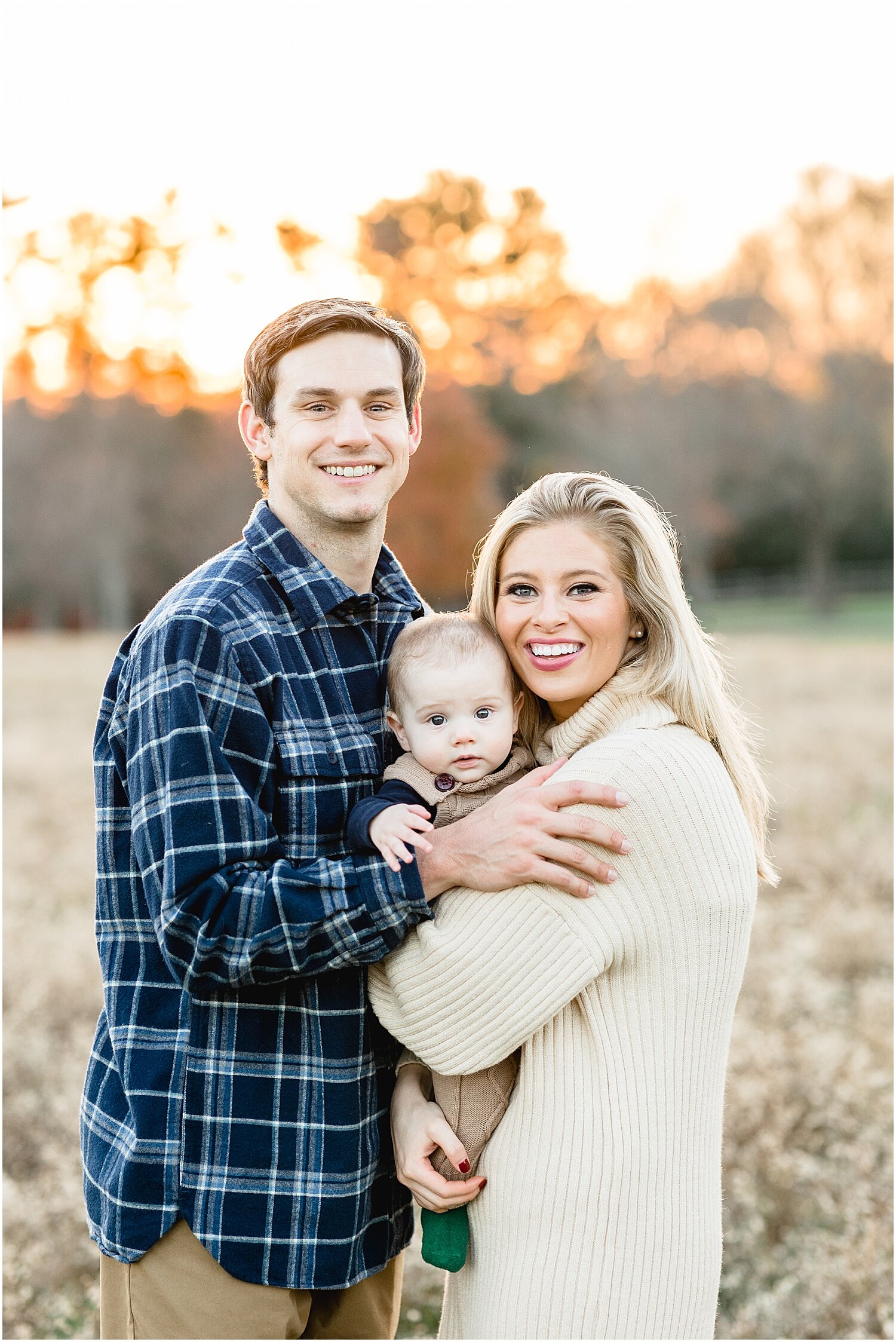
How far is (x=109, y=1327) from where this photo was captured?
274 centimetres

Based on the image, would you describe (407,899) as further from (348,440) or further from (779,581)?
(779,581)

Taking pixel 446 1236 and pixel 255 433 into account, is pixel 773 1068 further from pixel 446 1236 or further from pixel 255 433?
pixel 255 433

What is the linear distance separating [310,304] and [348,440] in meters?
0.37

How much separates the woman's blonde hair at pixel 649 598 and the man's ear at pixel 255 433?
67 centimetres

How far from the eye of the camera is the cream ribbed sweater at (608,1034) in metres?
2.46

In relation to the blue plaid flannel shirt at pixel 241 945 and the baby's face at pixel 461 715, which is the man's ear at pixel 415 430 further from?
the baby's face at pixel 461 715

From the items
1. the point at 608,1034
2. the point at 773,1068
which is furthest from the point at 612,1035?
the point at 773,1068

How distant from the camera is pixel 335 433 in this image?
2.94 m

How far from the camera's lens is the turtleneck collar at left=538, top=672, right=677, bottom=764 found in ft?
8.75

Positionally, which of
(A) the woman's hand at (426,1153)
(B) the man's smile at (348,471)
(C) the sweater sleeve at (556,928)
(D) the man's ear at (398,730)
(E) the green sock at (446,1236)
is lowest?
(E) the green sock at (446,1236)

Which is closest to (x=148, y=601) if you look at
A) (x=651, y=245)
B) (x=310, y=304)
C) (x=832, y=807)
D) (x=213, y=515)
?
(x=213, y=515)

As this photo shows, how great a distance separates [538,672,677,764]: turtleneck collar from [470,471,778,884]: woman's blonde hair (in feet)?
0.05

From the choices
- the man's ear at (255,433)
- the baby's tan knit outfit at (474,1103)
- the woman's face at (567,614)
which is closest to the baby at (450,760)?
the baby's tan knit outfit at (474,1103)

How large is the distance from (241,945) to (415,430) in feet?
5.12
